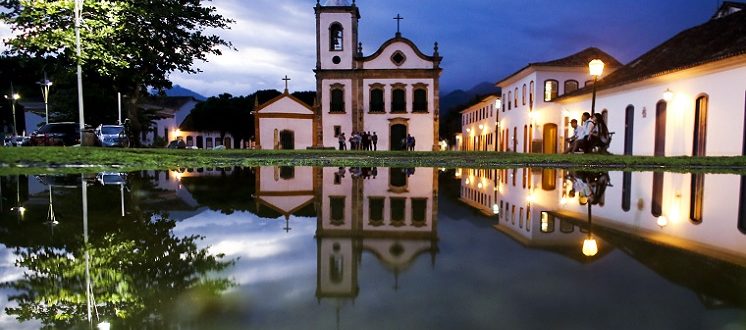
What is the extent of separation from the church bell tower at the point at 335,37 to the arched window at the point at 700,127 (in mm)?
25313

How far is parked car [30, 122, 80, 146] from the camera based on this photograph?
2311 centimetres

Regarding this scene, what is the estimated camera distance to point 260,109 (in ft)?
122

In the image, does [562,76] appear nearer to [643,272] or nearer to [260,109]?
[260,109]

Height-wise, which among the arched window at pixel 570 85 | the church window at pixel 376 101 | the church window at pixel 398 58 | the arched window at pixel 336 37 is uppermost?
the arched window at pixel 336 37

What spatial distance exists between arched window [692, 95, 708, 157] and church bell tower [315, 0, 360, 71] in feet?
83.0

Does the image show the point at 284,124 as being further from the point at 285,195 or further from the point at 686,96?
the point at 285,195

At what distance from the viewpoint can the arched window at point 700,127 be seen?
59.8ft

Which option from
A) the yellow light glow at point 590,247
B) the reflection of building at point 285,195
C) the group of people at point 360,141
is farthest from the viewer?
the group of people at point 360,141

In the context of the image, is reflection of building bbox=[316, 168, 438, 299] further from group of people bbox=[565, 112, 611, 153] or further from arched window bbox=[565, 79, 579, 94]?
arched window bbox=[565, 79, 579, 94]

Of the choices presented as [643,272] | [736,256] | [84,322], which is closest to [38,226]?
[84,322]

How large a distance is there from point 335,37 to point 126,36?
18985 mm

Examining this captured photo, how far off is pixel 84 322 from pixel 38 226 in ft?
8.91

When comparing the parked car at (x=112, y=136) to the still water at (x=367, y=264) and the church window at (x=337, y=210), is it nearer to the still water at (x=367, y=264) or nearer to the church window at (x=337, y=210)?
the still water at (x=367, y=264)

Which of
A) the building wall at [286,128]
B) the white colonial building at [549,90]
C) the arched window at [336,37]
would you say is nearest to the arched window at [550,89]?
the white colonial building at [549,90]
